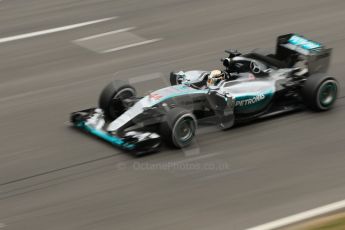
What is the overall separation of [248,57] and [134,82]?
167cm

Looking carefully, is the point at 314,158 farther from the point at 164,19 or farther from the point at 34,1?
the point at 34,1

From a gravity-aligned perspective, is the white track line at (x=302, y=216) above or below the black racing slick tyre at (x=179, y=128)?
below

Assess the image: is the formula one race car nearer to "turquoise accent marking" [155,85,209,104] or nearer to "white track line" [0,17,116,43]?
"turquoise accent marking" [155,85,209,104]

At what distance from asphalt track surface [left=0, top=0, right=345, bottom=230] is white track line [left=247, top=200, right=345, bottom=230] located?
102 mm

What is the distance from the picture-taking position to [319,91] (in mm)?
10531

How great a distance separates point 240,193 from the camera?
8758 millimetres

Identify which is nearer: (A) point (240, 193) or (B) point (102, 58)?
(A) point (240, 193)

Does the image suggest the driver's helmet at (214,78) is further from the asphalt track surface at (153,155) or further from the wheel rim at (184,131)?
the wheel rim at (184,131)

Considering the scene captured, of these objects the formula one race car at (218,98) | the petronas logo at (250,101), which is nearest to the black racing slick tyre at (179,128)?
the formula one race car at (218,98)

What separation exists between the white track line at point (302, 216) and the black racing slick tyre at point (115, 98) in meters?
3.02

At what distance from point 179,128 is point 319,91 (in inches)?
83.7

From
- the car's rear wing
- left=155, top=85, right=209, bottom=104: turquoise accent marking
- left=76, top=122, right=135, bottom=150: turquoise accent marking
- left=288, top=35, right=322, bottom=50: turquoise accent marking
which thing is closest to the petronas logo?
left=155, top=85, right=209, bottom=104: turquoise accent marking

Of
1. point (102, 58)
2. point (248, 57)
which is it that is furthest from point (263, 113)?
point (102, 58)

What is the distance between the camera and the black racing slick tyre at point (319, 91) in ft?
34.4
